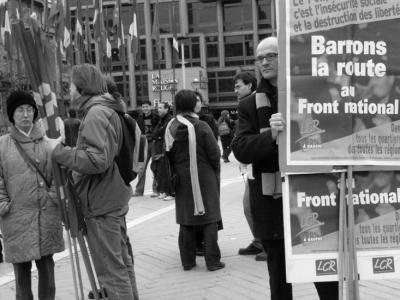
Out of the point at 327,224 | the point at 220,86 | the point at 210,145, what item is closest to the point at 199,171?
the point at 210,145

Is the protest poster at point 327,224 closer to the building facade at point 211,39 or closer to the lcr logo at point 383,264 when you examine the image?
the lcr logo at point 383,264

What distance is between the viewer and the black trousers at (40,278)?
4.16 meters

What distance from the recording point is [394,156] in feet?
9.04

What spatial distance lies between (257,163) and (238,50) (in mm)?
52797

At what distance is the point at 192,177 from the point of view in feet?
18.5

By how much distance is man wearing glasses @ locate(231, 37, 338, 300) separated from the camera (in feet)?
10.4

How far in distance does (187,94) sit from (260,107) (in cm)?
254

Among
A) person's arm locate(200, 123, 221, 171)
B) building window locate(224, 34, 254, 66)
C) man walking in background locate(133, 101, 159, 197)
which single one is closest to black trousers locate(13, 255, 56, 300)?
person's arm locate(200, 123, 221, 171)

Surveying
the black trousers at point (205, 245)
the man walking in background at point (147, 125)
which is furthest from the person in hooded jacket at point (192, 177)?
the man walking in background at point (147, 125)

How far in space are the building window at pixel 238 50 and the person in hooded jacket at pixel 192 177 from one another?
163 feet

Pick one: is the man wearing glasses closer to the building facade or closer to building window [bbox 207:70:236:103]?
the building facade

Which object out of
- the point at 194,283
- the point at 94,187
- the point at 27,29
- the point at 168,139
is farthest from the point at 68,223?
the point at 168,139

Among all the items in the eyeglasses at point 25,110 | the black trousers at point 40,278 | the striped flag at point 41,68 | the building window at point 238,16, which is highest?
the building window at point 238,16

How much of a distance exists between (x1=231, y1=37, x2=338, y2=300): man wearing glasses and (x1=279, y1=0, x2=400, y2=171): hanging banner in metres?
0.37
